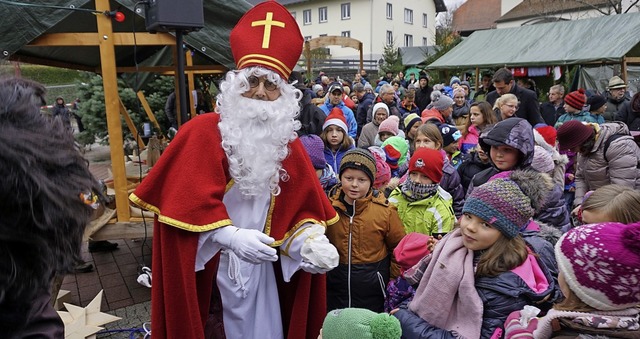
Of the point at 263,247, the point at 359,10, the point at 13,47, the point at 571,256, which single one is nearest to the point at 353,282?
the point at 263,247

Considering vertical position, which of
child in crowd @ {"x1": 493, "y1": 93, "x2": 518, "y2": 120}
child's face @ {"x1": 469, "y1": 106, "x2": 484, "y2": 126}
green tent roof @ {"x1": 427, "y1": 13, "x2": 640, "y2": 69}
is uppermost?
green tent roof @ {"x1": 427, "y1": 13, "x2": 640, "y2": 69}

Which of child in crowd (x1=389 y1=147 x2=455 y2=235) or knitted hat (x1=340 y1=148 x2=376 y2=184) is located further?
child in crowd (x1=389 y1=147 x2=455 y2=235)

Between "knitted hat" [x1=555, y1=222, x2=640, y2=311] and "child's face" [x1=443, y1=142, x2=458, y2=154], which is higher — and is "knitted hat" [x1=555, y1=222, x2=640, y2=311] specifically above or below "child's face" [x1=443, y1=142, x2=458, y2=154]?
below

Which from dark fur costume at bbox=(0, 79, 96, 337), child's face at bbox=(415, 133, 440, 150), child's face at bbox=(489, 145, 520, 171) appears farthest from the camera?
child's face at bbox=(415, 133, 440, 150)

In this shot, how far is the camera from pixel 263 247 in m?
2.03

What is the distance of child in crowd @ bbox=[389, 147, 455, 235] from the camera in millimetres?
3139

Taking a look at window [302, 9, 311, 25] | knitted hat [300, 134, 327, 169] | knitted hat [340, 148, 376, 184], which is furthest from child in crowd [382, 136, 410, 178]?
window [302, 9, 311, 25]

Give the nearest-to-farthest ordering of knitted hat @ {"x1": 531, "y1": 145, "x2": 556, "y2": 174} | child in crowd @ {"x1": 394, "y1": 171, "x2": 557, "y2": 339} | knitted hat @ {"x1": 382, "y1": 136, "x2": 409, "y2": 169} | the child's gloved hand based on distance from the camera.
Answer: the child's gloved hand
child in crowd @ {"x1": 394, "y1": 171, "x2": 557, "y2": 339}
knitted hat @ {"x1": 531, "y1": 145, "x2": 556, "y2": 174}
knitted hat @ {"x1": 382, "y1": 136, "x2": 409, "y2": 169}

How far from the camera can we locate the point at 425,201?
10.5 ft

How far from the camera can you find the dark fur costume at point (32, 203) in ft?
2.96

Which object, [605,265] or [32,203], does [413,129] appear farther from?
[32,203]

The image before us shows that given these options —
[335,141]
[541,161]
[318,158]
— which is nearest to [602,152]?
[541,161]

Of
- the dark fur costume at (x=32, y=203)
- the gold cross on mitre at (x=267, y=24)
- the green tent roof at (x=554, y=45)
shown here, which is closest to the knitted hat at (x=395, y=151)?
the gold cross on mitre at (x=267, y=24)

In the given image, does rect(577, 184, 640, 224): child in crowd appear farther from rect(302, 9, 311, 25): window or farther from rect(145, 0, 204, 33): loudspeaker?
rect(302, 9, 311, 25): window
